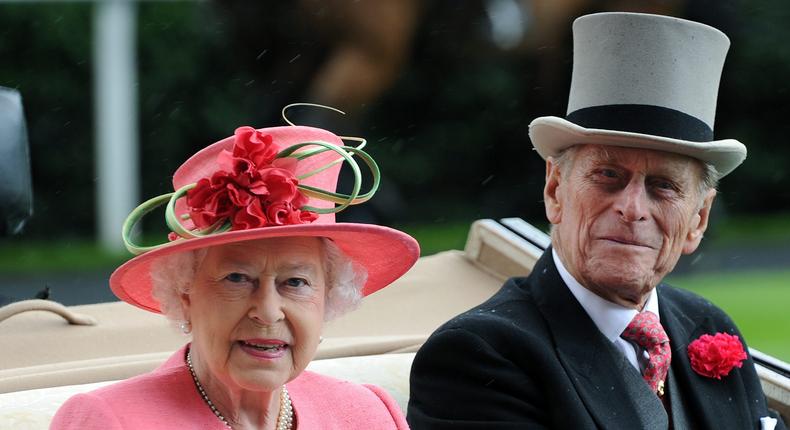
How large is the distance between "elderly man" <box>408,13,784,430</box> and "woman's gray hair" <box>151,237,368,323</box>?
0.42 m

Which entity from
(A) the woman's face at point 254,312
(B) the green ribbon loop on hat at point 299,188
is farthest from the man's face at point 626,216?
(A) the woman's face at point 254,312

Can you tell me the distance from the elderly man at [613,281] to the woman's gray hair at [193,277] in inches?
16.4

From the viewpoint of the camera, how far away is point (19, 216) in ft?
12.1

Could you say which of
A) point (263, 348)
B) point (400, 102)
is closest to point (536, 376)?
point (263, 348)

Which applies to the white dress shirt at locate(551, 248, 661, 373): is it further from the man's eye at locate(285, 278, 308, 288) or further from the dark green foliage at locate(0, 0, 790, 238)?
the dark green foliage at locate(0, 0, 790, 238)

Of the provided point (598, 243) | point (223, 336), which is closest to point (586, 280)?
point (598, 243)

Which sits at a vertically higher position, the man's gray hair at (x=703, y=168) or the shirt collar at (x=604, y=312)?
the man's gray hair at (x=703, y=168)

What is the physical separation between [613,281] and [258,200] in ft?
3.04

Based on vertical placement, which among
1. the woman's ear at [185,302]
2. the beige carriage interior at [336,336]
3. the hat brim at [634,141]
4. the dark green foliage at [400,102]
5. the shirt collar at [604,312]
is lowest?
the dark green foliage at [400,102]

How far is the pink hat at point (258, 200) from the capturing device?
2184 mm

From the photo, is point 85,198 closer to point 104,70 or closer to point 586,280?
point 104,70

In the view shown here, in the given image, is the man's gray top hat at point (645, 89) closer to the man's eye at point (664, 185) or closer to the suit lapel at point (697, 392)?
the man's eye at point (664, 185)

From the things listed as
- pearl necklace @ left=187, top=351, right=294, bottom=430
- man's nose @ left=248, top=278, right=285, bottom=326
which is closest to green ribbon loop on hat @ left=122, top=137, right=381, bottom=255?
man's nose @ left=248, top=278, right=285, bottom=326

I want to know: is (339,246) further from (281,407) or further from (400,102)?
(400,102)
